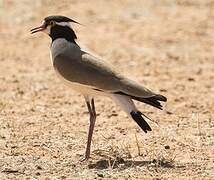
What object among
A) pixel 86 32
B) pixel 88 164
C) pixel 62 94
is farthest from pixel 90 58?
pixel 86 32

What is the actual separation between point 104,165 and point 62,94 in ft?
10.6

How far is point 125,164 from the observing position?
23.4 feet

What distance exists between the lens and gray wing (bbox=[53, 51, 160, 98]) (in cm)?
718

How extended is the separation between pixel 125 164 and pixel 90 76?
34.3 inches

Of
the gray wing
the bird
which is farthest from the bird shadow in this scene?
the gray wing

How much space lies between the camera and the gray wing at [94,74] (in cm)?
718

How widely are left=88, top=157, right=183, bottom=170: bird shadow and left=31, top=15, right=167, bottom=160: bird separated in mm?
220

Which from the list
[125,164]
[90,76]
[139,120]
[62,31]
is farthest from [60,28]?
[125,164]

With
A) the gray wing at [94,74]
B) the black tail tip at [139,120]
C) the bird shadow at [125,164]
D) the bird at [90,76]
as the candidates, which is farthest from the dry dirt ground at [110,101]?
the gray wing at [94,74]

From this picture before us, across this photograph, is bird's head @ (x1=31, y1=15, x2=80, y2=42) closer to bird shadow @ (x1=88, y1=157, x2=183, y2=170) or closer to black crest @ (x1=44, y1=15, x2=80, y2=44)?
black crest @ (x1=44, y1=15, x2=80, y2=44)

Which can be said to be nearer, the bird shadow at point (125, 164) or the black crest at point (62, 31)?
the bird shadow at point (125, 164)

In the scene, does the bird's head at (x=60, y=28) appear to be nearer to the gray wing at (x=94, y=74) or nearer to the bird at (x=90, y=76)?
the bird at (x=90, y=76)

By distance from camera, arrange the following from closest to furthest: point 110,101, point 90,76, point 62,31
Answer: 1. point 90,76
2. point 62,31
3. point 110,101

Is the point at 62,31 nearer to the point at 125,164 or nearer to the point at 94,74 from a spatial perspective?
the point at 94,74
